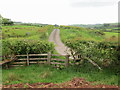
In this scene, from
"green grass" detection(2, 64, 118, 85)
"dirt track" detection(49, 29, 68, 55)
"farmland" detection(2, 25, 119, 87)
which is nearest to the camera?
"green grass" detection(2, 64, 118, 85)

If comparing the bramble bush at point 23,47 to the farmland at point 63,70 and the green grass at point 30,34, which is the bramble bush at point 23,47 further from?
the green grass at point 30,34

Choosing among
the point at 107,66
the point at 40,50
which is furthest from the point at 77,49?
the point at 40,50

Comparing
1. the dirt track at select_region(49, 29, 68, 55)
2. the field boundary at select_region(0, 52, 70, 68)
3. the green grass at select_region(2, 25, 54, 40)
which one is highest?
the green grass at select_region(2, 25, 54, 40)

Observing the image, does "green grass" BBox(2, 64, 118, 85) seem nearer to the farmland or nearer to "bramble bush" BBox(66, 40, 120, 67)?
the farmland

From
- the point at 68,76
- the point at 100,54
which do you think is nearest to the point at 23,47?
the point at 68,76

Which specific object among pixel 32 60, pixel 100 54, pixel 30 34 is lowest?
pixel 32 60

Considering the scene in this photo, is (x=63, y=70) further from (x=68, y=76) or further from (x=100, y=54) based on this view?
(x=100, y=54)

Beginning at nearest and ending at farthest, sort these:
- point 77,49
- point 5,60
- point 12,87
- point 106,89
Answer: point 106,89
point 12,87
point 77,49
point 5,60

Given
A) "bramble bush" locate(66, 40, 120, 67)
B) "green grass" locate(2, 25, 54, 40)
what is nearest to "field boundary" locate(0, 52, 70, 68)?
"bramble bush" locate(66, 40, 120, 67)

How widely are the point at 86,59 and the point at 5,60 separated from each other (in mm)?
6451

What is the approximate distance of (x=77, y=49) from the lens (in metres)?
10.3

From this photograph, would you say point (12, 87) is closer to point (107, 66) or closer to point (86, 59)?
point (86, 59)

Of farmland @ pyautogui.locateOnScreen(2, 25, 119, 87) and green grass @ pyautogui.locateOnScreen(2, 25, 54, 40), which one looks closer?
farmland @ pyautogui.locateOnScreen(2, 25, 119, 87)

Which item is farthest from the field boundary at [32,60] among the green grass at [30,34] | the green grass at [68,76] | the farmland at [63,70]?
the green grass at [30,34]
